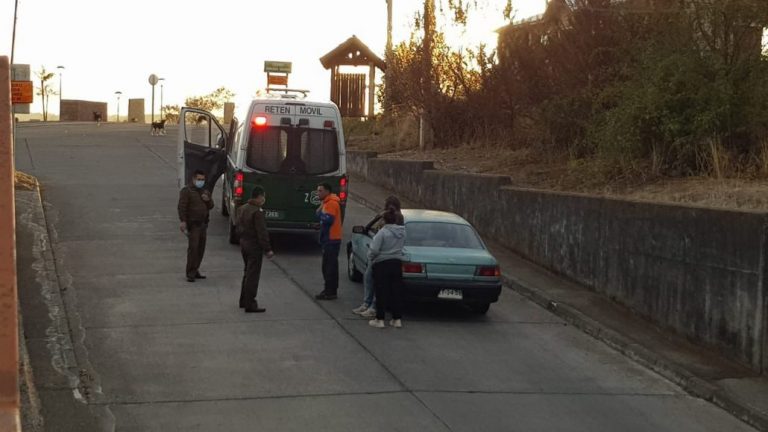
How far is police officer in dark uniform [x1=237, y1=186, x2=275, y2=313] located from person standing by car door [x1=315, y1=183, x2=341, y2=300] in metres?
1.12

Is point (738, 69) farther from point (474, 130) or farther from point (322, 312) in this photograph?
point (474, 130)

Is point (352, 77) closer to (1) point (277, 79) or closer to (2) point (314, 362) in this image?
(1) point (277, 79)

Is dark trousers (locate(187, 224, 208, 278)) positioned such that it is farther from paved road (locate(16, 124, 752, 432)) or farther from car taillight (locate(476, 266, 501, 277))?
car taillight (locate(476, 266, 501, 277))

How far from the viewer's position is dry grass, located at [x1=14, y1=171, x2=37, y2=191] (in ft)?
81.8

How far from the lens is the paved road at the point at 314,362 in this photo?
939cm

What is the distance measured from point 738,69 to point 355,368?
9.56 m

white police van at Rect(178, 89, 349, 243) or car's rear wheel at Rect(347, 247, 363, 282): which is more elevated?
white police van at Rect(178, 89, 349, 243)

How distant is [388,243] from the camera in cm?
1327

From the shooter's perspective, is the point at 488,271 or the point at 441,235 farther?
the point at 441,235

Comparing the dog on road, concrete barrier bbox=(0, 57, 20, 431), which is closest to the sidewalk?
concrete barrier bbox=(0, 57, 20, 431)

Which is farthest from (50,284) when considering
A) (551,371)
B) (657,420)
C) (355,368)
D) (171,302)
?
(657,420)

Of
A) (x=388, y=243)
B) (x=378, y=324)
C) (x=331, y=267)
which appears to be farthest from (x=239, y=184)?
(x=378, y=324)

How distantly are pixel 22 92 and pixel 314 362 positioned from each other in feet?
49.5

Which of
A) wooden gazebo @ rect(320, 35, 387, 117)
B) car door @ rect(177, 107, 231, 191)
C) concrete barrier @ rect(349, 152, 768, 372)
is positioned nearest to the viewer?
concrete barrier @ rect(349, 152, 768, 372)
